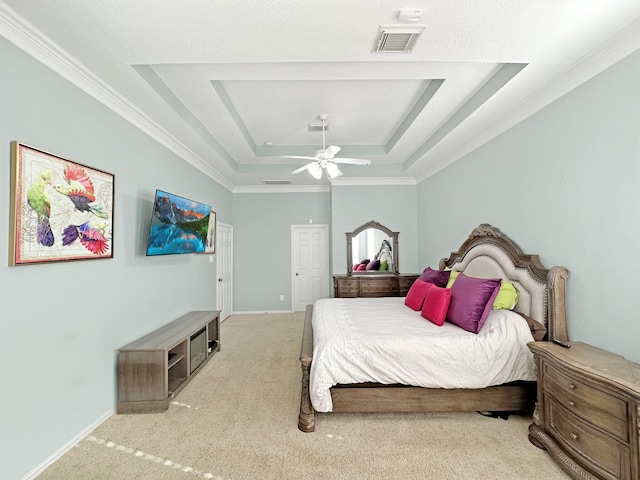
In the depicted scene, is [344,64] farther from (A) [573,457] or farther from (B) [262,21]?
(A) [573,457]

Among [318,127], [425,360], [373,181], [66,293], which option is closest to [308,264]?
[373,181]

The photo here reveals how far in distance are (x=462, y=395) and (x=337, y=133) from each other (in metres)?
3.41

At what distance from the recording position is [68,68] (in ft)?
6.57

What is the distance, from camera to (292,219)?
6.19m

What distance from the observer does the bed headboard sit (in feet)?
7.44

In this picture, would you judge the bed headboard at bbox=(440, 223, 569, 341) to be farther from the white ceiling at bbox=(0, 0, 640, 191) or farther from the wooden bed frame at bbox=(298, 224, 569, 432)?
the white ceiling at bbox=(0, 0, 640, 191)

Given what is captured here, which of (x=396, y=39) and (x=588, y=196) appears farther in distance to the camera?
(x=588, y=196)

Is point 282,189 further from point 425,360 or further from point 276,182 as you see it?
point 425,360

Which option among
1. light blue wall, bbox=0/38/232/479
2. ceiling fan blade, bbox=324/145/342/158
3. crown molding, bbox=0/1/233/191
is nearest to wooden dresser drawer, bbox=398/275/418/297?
ceiling fan blade, bbox=324/145/342/158

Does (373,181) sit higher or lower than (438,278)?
higher

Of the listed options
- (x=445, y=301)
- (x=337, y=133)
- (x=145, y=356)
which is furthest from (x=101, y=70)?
(x=445, y=301)

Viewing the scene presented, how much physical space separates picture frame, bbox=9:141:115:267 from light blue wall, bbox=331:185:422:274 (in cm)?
369

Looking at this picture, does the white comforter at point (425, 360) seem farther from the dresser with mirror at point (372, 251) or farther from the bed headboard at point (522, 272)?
the dresser with mirror at point (372, 251)

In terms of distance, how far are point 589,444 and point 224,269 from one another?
5289 mm
